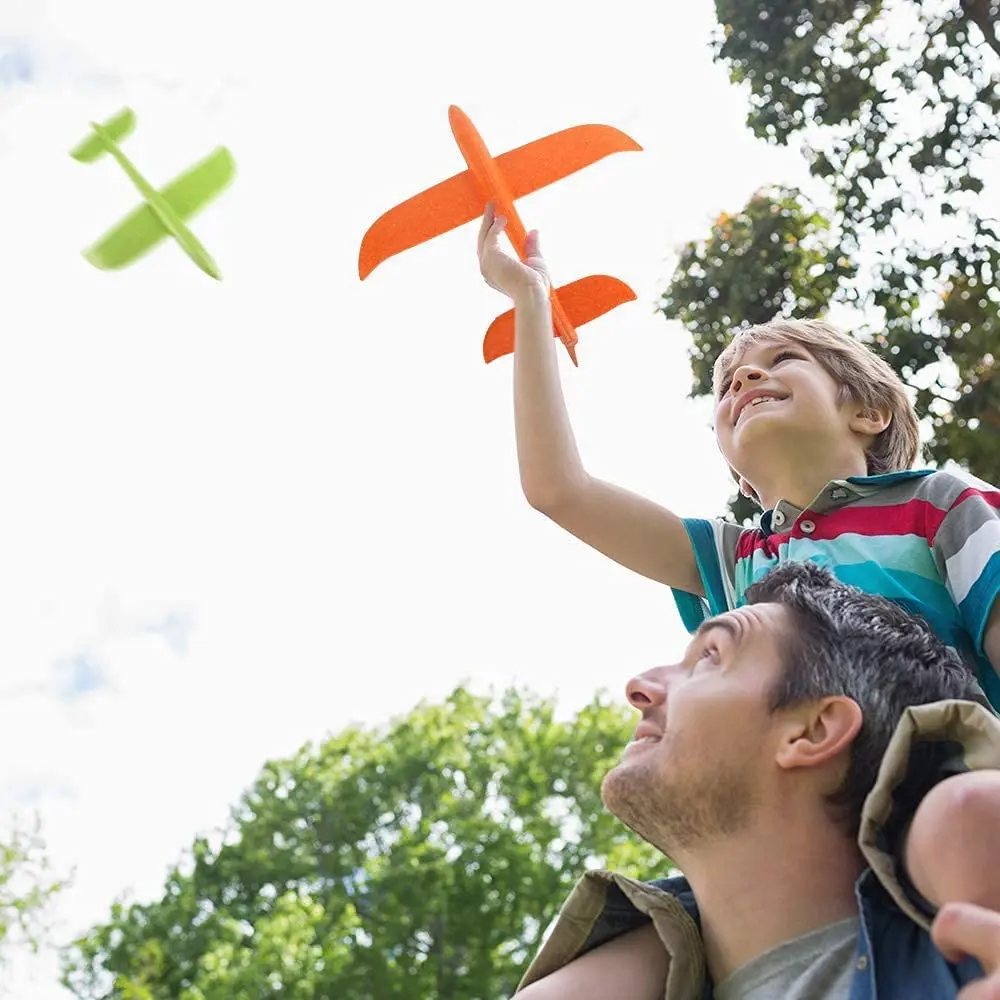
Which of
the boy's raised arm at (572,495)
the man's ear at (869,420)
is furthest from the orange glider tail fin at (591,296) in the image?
the man's ear at (869,420)

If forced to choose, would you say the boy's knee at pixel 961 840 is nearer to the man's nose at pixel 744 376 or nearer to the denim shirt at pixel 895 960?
the denim shirt at pixel 895 960

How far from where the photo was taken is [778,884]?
1528 mm

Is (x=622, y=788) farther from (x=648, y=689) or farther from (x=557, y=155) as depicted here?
(x=557, y=155)

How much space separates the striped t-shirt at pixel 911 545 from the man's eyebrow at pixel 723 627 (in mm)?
359

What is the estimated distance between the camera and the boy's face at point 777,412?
2.33 meters

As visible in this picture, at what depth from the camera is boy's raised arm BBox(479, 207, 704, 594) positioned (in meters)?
2.37

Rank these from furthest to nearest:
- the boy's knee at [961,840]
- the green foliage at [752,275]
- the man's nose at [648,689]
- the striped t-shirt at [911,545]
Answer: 1. the green foliage at [752,275]
2. the striped t-shirt at [911,545]
3. the man's nose at [648,689]
4. the boy's knee at [961,840]

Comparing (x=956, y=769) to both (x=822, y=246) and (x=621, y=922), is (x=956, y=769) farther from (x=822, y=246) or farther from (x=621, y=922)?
(x=822, y=246)

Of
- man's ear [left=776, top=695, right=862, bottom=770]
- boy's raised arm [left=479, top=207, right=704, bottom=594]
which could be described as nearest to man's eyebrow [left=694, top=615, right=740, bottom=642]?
man's ear [left=776, top=695, right=862, bottom=770]

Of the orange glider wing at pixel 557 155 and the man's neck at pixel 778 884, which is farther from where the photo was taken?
the orange glider wing at pixel 557 155

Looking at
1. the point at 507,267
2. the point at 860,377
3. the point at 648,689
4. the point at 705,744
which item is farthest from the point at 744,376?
the point at 705,744

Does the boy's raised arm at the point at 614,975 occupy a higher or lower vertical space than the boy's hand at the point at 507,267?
lower

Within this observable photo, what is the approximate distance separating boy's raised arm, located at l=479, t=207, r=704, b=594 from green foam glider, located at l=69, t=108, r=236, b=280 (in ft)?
2.78

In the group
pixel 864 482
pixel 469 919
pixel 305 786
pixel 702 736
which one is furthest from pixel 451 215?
pixel 305 786
